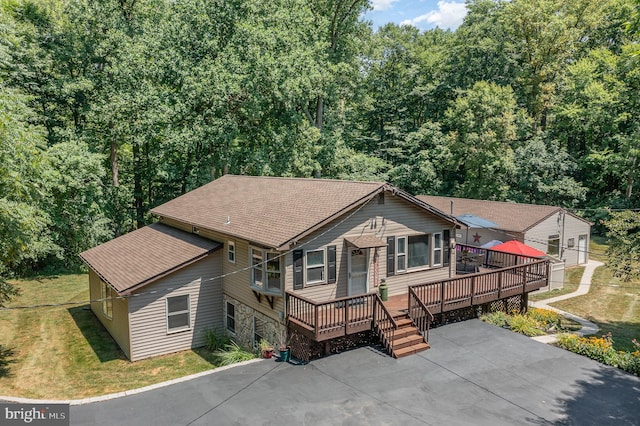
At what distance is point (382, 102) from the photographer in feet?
161

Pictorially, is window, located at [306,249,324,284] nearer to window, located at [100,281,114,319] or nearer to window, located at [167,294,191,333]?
window, located at [167,294,191,333]

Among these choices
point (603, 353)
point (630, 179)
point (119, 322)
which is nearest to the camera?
point (603, 353)

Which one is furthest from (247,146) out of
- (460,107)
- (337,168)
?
(460,107)

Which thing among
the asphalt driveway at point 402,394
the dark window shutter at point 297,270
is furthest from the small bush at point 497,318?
the dark window shutter at point 297,270

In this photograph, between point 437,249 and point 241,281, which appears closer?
point 241,281

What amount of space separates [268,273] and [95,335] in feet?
→ 28.1

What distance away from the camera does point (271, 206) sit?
58.1 ft

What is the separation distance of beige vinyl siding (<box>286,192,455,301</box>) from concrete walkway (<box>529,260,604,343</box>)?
4.41 meters

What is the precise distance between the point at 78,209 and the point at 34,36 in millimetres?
11260

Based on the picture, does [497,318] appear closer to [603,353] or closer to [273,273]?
[603,353]

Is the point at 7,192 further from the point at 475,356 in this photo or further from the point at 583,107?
the point at 583,107

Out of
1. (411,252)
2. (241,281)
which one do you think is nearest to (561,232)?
(411,252)

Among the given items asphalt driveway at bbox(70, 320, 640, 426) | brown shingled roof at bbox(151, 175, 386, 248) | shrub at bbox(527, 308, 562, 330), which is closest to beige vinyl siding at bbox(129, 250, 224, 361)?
brown shingled roof at bbox(151, 175, 386, 248)

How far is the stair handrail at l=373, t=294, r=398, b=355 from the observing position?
13.9 meters
